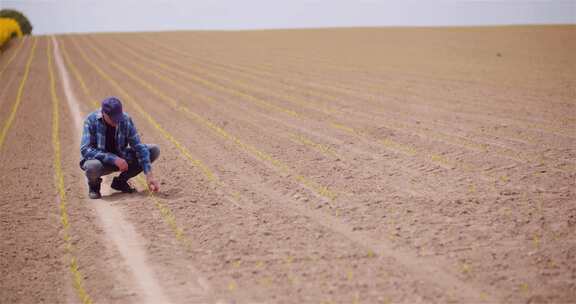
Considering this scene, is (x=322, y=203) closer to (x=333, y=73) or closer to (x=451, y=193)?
(x=451, y=193)

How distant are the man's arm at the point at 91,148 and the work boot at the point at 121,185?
59 centimetres

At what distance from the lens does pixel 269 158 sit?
26.2 ft

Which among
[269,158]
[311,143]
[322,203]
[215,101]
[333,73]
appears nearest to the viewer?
[322,203]

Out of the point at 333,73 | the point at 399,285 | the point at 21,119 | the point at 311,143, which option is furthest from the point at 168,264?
the point at 333,73

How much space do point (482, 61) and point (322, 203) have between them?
1795cm

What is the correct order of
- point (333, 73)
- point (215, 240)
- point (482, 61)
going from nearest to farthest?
point (215, 240) < point (333, 73) < point (482, 61)

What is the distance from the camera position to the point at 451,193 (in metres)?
6.01

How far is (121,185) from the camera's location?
6555mm

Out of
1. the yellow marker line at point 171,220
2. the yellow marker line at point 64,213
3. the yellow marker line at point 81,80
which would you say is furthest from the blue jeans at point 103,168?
the yellow marker line at point 81,80

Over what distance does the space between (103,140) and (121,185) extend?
843 millimetres

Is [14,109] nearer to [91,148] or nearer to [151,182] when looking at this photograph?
[91,148]

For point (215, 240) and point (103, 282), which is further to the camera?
point (215, 240)

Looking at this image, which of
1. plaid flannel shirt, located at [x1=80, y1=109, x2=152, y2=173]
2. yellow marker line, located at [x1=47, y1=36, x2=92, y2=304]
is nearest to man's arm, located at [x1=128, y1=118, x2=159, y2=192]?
plaid flannel shirt, located at [x1=80, y1=109, x2=152, y2=173]

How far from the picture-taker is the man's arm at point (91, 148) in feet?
19.3
